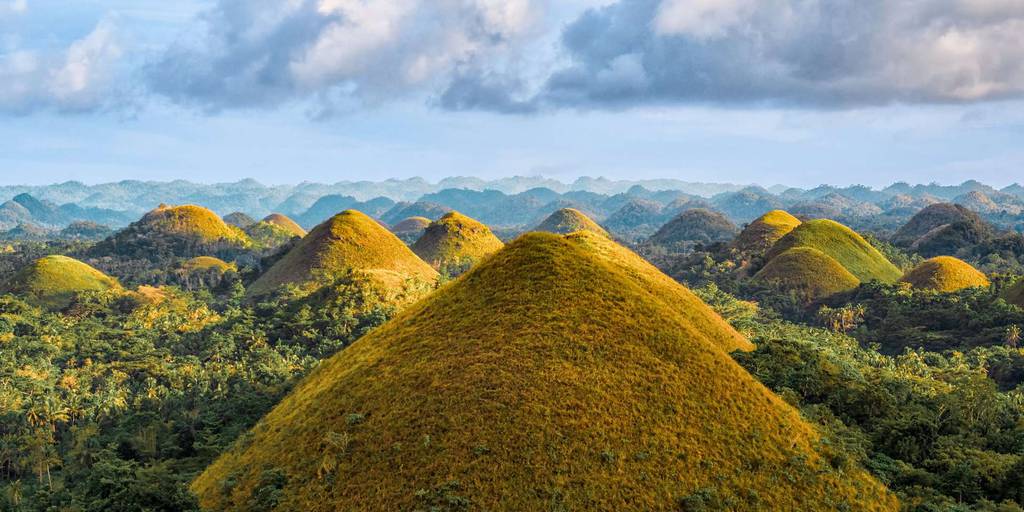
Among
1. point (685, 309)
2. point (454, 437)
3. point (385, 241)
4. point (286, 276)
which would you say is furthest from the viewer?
point (385, 241)

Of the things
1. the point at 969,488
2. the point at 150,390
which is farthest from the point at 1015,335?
the point at 150,390

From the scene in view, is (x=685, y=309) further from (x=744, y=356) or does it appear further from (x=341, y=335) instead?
(x=341, y=335)

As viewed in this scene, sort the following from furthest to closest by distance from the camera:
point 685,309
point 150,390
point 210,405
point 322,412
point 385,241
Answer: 1. point 385,241
2. point 150,390
3. point 210,405
4. point 685,309
5. point 322,412

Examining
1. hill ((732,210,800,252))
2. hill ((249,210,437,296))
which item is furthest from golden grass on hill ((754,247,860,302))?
hill ((249,210,437,296))

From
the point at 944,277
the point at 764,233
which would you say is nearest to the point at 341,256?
the point at 764,233

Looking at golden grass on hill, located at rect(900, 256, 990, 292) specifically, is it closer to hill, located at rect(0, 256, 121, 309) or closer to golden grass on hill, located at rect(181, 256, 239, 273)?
golden grass on hill, located at rect(181, 256, 239, 273)

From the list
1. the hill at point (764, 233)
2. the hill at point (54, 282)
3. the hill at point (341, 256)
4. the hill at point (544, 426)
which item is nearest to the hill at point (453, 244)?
the hill at point (341, 256)
